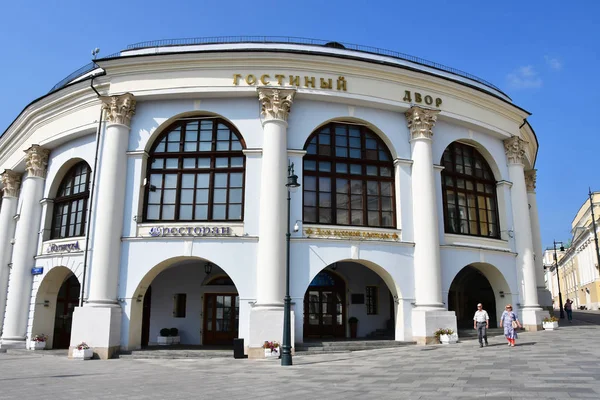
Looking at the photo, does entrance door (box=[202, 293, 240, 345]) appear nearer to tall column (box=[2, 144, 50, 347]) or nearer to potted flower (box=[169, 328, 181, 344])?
potted flower (box=[169, 328, 181, 344])

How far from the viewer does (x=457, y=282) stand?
28.6 metres

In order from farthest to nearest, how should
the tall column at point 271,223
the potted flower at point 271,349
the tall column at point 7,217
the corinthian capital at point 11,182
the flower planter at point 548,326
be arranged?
the corinthian capital at point 11,182, the tall column at point 7,217, the flower planter at point 548,326, the tall column at point 271,223, the potted flower at point 271,349

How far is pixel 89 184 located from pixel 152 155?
3.85m

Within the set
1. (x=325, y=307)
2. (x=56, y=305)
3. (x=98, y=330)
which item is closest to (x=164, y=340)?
(x=98, y=330)

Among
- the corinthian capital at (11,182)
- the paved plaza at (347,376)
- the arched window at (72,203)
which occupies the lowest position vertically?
the paved plaza at (347,376)

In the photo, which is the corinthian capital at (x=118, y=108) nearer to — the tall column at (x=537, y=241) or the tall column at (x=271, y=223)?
the tall column at (x=271, y=223)

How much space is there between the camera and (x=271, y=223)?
1903 cm

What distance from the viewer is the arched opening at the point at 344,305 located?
23234 mm

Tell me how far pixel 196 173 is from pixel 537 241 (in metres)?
21.8

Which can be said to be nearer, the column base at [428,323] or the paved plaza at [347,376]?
the paved plaza at [347,376]

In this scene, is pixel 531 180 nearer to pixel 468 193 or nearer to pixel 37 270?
pixel 468 193

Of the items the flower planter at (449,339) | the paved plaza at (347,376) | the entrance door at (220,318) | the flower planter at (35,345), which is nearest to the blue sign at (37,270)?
the flower planter at (35,345)

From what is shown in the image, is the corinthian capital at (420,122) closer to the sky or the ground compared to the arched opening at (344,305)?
closer to the sky

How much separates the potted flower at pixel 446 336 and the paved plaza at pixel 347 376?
2.90ft
